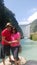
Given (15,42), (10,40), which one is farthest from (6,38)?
(15,42)

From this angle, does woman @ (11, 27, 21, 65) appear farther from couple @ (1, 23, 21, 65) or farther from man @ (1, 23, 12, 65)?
man @ (1, 23, 12, 65)

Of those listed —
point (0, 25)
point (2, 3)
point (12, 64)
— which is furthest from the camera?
point (2, 3)

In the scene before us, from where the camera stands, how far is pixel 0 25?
35875 mm

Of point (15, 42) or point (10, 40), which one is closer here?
point (15, 42)

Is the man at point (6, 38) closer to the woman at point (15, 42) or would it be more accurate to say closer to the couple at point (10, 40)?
the couple at point (10, 40)

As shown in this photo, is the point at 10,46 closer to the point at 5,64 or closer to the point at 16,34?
the point at 16,34

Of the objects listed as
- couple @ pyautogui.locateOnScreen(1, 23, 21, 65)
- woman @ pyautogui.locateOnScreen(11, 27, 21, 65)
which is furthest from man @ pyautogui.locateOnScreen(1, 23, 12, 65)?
woman @ pyautogui.locateOnScreen(11, 27, 21, 65)

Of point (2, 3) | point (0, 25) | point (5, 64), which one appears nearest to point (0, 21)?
point (0, 25)

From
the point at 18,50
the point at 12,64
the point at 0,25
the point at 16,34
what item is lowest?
the point at 12,64

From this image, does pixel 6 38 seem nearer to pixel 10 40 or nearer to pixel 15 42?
pixel 10 40

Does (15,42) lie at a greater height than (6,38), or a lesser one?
lesser

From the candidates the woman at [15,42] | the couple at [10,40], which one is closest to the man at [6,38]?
the couple at [10,40]

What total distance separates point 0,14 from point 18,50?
1247 inches

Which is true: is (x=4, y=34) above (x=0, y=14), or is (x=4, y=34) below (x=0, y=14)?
below
